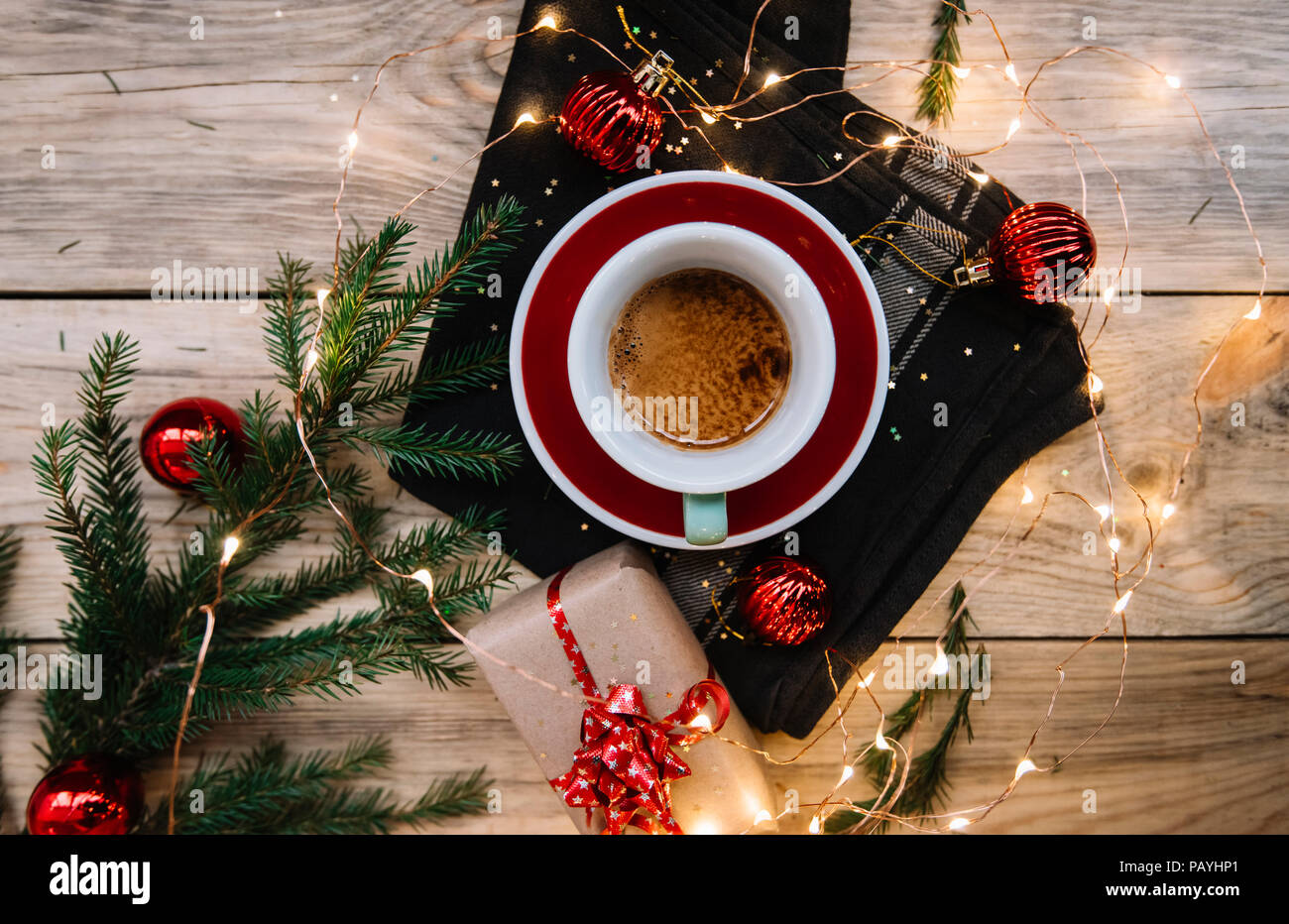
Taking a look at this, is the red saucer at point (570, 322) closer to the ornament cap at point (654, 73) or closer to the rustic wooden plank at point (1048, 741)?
the ornament cap at point (654, 73)

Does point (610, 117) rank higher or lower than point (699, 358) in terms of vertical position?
higher

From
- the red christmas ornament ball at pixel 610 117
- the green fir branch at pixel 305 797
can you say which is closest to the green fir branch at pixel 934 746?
the green fir branch at pixel 305 797

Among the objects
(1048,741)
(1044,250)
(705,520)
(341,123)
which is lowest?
(1048,741)

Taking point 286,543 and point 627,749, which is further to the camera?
point 286,543

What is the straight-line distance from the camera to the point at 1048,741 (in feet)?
3.28

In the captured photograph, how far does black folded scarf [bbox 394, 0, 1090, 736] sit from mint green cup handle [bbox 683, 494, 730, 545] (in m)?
0.14

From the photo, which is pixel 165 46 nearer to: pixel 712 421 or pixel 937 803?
pixel 712 421

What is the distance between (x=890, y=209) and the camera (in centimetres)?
95

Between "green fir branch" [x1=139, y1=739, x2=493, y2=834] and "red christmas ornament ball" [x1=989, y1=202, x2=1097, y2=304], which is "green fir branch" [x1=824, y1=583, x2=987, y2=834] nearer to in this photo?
"red christmas ornament ball" [x1=989, y1=202, x2=1097, y2=304]

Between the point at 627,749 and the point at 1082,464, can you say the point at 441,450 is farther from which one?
the point at 1082,464

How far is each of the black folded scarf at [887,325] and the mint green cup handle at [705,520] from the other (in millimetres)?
137

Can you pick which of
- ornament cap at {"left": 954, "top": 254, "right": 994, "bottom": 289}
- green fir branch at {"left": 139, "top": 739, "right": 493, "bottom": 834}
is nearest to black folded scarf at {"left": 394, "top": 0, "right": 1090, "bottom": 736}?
ornament cap at {"left": 954, "top": 254, "right": 994, "bottom": 289}

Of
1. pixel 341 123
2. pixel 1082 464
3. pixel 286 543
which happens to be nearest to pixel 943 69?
pixel 1082 464

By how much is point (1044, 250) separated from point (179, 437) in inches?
38.9
